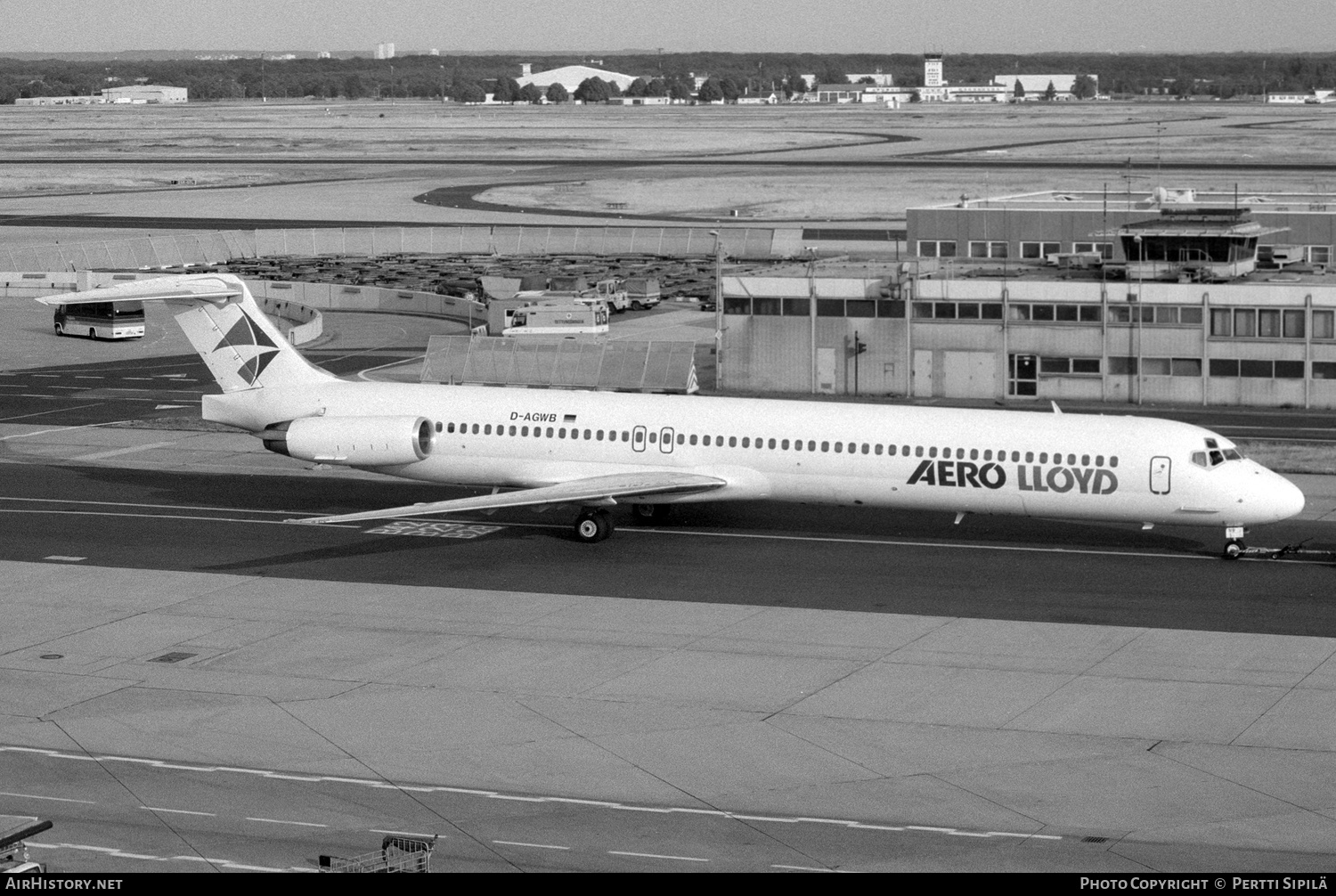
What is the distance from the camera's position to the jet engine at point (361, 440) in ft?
144

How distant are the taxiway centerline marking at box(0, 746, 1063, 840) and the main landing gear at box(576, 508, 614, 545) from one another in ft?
54.6

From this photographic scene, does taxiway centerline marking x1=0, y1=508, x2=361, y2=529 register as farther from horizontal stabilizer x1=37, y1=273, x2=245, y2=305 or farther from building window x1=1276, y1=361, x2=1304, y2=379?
building window x1=1276, y1=361, x2=1304, y2=379

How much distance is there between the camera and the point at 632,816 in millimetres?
25375

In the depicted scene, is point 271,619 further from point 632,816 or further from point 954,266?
point 954,266

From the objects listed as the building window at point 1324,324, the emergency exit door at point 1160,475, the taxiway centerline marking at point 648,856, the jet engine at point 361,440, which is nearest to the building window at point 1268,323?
the building window at point 1324,324

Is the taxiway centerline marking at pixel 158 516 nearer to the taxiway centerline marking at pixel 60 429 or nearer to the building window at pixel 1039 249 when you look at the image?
the taxiway centerline marking at pixel 60 429

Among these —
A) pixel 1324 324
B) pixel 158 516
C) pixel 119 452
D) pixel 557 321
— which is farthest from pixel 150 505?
pixel 1324 324

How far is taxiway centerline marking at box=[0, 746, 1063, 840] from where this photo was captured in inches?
986

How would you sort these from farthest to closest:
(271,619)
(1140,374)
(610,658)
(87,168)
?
1. (87,168)
2. (1140,374)
3. (271,619)
4. (610,658)

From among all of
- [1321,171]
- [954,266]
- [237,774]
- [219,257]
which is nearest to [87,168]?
[219,257]

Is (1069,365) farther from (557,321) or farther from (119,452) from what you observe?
(119,452)

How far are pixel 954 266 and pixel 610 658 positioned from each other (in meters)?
43.0

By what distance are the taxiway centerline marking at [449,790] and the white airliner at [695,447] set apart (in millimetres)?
11479

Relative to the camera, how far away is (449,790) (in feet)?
87.2
